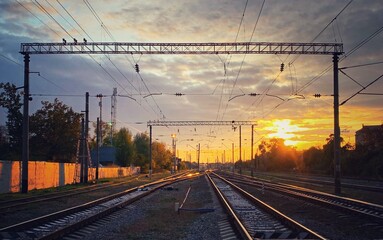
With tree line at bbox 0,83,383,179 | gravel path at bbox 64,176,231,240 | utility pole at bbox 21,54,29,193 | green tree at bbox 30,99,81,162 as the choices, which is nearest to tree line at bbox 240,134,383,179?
tree line at bbox 0,83,383,179

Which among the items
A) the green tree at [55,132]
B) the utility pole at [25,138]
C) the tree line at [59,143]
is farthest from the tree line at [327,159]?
the utility pole at [25,138]

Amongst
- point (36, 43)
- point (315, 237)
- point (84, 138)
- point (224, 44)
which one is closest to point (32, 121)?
point (84, 138)

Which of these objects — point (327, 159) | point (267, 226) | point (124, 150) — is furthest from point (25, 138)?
point (124, 150)

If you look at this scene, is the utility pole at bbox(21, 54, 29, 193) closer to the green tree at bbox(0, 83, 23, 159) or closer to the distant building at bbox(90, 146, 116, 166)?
the green tree at bbox(0, 83, 23, 159)

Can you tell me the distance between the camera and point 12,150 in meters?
77.7

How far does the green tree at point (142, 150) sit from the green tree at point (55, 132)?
40.3 m

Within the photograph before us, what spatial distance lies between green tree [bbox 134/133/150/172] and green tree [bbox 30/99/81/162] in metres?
40.3

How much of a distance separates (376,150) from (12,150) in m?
54.7

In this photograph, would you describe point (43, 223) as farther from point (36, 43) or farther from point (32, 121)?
point (32, 121)

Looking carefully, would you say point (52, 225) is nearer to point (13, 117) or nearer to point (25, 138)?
point (25, 138)

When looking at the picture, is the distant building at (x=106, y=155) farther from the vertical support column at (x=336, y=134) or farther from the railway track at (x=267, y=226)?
the railway track at (x=267, y=226)

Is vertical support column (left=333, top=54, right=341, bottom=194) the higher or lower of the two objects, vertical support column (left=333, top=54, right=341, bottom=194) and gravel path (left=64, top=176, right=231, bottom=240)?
the higher

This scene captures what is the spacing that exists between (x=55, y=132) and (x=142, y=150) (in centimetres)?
6516

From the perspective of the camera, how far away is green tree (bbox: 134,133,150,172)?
410 feet
